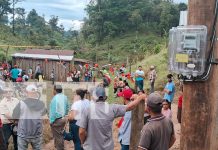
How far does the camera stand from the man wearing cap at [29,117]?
197 inches

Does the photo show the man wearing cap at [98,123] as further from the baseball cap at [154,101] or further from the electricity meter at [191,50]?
the electricity meter at [191,50]

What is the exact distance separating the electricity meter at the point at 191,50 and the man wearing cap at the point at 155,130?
0.82m

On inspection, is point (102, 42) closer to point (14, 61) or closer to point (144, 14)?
point (144, 14)

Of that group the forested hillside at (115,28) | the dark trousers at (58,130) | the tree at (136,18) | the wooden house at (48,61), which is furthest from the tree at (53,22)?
the dark trousers at (58,130)

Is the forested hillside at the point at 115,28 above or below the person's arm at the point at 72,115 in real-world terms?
above

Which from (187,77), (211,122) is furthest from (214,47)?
(211,122)

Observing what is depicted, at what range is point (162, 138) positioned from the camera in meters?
2.89

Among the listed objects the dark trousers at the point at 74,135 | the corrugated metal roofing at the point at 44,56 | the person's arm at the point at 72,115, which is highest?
the corrugated metal roofing at the point at 44,56

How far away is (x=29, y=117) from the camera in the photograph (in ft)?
16.4

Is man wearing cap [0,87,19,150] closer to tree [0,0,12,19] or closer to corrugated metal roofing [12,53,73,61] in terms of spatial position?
corrugated metal roofing [12,53,73,61]

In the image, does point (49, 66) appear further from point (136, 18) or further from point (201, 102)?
point (201, 102)

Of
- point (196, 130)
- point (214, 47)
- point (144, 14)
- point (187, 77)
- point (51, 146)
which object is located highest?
point (144, 14)

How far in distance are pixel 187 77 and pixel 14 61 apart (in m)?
28.2

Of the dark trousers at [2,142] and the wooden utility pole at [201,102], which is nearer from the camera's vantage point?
the wooden utility pole at [201,102]
